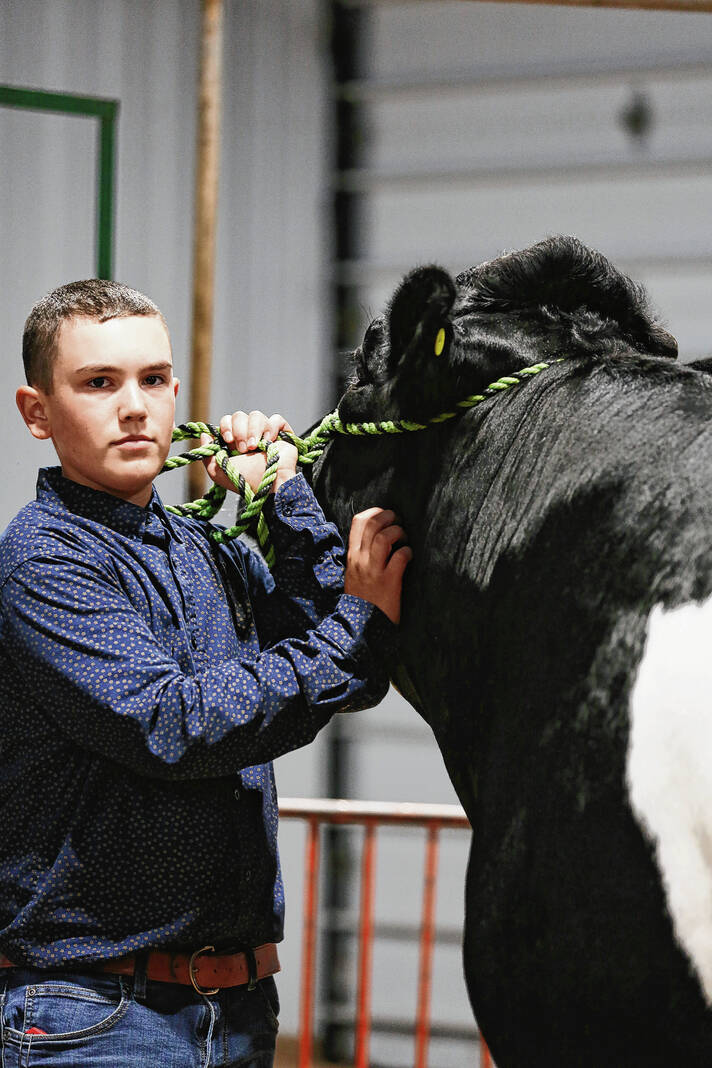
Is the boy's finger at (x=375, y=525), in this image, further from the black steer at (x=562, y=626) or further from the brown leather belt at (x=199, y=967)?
the brown leather belt at (x=199, y=967)

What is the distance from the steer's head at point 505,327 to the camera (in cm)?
Result: 137

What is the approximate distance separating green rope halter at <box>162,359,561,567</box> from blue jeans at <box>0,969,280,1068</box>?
508mm

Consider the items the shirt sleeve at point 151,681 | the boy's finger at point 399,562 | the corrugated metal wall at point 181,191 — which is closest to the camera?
the shirt sleeve at point 151,681

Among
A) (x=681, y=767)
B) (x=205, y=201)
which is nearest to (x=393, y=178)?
(x=205, y=201)

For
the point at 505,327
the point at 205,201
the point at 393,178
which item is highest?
the point at 393,178

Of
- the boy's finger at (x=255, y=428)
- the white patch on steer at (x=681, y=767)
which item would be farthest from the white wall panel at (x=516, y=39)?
the white patch on steer at (x=681, y=767)

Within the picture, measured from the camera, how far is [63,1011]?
1.38m

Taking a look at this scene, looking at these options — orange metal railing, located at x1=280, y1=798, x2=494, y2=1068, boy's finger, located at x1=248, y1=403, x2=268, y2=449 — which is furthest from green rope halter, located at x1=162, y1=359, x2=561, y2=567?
orange metal railing, located at x1=280, y1=798, x2=494, y2=1068

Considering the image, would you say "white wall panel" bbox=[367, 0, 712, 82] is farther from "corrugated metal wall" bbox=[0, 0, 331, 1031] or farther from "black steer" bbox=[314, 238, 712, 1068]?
"black steer" bbox=[314, 238, 712, 1068]

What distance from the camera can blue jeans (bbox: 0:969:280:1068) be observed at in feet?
4.51

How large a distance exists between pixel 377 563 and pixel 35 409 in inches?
17.7

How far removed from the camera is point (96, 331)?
1.46 metres

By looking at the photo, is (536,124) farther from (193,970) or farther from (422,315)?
(193,970)

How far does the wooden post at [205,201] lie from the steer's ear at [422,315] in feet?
7.17
